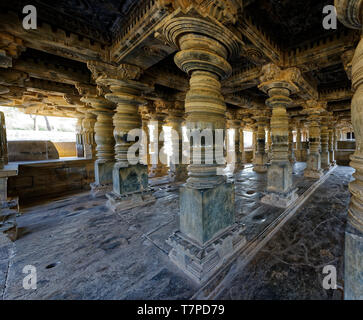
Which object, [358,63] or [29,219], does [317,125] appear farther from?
[29,219]

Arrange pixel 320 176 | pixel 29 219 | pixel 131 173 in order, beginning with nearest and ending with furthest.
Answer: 1. pixel 29 219
2. pixel 131 173
3. pixel 320 176

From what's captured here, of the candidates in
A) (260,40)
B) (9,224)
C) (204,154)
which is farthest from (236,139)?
(9,224)

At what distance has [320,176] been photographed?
7359mm

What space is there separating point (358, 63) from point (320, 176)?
8.22 m

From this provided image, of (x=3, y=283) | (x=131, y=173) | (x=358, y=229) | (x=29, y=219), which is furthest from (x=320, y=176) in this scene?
(x=29, y=219)

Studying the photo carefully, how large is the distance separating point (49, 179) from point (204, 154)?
21.0ft

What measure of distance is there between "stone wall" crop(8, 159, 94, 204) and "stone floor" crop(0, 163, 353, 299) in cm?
159

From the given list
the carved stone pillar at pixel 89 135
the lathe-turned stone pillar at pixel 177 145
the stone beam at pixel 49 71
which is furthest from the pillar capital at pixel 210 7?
the carved stone pillar at pixel 89 135

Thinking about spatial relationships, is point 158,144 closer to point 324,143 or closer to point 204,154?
point 204,154

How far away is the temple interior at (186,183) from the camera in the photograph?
187 cm

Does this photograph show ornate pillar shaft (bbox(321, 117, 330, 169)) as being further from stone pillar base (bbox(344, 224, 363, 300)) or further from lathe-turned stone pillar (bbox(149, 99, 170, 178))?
stone pillar base (bbox(344, 224, 363, 300))

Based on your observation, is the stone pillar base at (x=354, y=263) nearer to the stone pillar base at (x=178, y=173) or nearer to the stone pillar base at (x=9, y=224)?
the stone pillar base at (x=9, y=224)

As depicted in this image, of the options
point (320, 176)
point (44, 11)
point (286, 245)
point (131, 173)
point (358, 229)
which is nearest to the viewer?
point (358, 229)

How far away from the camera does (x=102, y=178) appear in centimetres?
548
